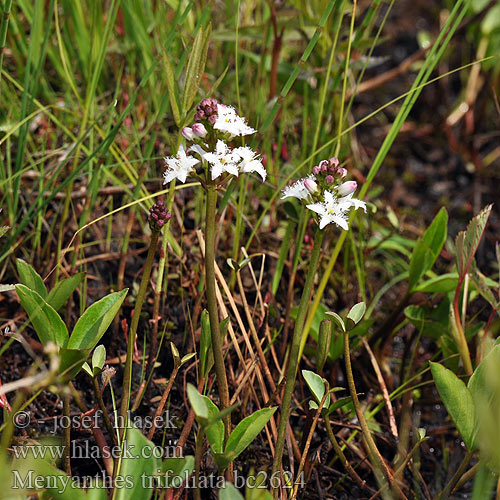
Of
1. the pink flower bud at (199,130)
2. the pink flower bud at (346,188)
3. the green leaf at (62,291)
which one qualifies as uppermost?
the pink flower bud at (199,130)

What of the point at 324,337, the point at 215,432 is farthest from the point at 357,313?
the point at 215,432

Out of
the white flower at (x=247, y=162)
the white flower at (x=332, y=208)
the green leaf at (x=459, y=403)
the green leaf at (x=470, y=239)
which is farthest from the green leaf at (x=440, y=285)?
the white flower at (x=247, y=162)

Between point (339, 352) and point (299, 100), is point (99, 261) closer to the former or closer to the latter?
point (339, 352)

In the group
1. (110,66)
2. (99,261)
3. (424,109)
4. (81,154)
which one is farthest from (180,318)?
(424,109)

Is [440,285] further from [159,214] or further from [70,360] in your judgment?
[70,360]

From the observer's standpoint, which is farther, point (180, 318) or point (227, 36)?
point (227, 36)

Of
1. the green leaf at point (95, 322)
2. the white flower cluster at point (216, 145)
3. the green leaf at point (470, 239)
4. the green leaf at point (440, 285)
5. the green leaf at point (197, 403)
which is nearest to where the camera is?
the green leaf at point (197, 403)

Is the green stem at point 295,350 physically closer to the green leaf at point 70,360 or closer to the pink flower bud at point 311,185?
the pink flower bud at point 311,185
